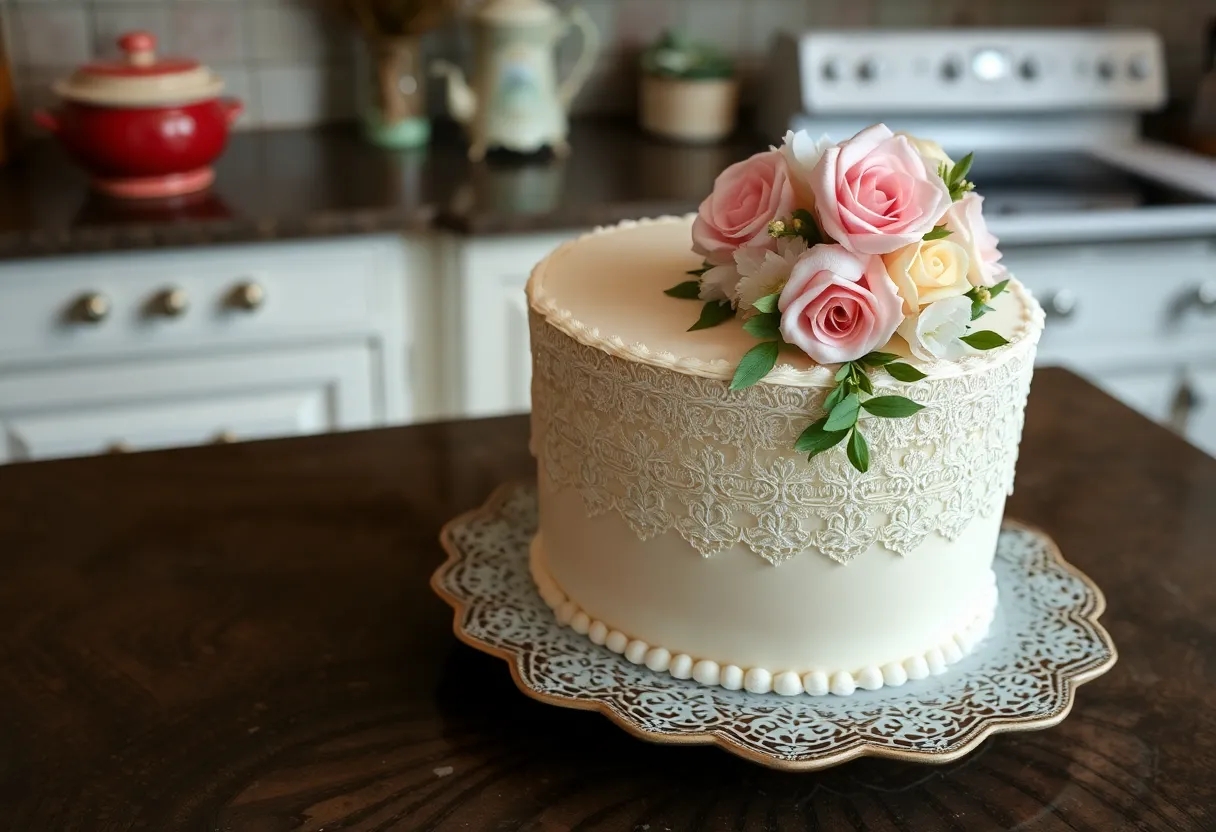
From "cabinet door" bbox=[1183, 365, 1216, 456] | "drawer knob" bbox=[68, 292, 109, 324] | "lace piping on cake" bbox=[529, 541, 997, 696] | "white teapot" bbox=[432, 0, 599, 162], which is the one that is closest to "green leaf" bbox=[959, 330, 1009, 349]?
"lace piping on cake" bbox=[529, 541, 997, 696]

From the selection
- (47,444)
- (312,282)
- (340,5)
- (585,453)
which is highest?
(340,5)

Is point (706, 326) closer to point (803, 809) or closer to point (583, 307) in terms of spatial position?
point (583, 307)

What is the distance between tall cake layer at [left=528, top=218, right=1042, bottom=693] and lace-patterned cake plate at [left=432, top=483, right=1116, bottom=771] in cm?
2

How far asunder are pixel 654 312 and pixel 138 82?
3.80ft

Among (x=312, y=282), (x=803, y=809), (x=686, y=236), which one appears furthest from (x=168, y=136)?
(x=803, y=809)

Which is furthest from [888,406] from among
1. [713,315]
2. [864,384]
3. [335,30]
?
[335,30]

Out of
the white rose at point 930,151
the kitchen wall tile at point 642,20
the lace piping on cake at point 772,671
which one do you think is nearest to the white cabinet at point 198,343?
the kitchen wall tile at point 642,20

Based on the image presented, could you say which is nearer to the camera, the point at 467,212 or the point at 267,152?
the point at 467,212

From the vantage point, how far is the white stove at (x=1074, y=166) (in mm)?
1870

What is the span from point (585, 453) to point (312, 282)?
101cm

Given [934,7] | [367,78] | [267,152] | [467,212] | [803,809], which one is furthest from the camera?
[934,7]

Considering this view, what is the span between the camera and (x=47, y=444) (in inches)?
67.1

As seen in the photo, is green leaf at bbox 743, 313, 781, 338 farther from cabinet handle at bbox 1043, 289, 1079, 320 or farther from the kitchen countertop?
cabinet handle at bbox 1043, 289, 1079, 320

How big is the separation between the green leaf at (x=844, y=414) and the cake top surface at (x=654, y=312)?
2 centimetres
